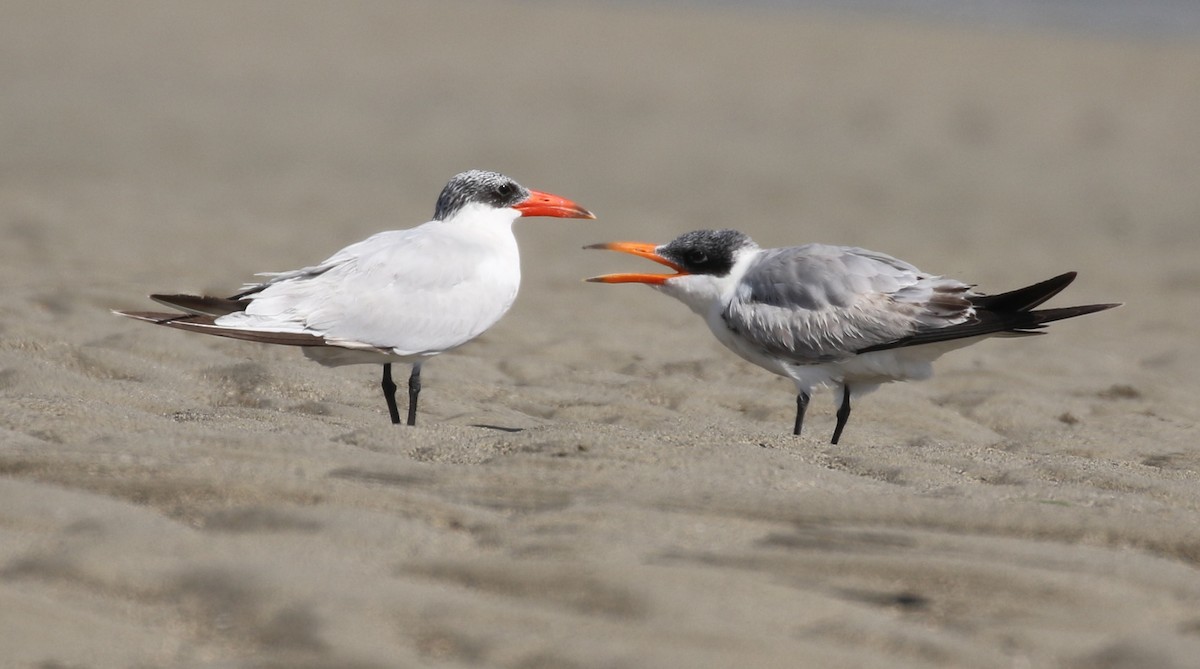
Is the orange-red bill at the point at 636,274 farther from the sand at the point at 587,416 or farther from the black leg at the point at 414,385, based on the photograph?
the black leg at the point at 414,385

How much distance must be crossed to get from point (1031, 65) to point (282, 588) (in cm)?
1472

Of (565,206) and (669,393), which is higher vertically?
(565,206)

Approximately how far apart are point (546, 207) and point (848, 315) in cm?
126

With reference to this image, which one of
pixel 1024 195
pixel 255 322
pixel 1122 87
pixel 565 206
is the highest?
pixel 1122 87

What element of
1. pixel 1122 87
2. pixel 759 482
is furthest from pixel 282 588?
pixel 1122 87

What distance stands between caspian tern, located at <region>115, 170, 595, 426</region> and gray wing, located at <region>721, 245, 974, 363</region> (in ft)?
2.86

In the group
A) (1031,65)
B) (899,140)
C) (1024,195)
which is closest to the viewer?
(1024,195)

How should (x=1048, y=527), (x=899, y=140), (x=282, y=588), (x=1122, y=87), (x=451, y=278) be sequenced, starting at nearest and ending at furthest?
1. (x=282, y=588)
2. (x=1048, y=527)
3. (x=451, y=278)
4. (x=899, y=140)
5. (x=1122, y=87)

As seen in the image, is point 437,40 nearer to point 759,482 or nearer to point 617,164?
point 617,164

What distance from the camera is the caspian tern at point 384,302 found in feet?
14.3

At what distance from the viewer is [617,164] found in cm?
1213

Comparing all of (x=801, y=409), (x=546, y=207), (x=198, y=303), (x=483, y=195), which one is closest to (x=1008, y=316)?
(x=801, y=409)

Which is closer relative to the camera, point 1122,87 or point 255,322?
point 255,322

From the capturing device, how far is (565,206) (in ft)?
18.1
